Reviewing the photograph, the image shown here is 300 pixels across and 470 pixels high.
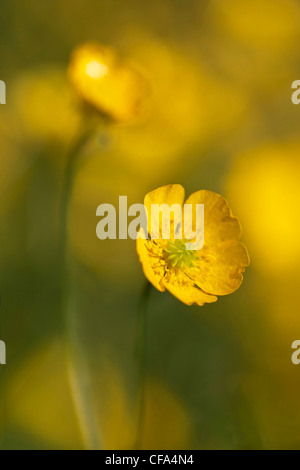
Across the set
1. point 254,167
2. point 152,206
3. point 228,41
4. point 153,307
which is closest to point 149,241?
point 152,206

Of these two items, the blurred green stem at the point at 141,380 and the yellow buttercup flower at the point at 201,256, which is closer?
the yellow buttercup flower at the point at 201,256

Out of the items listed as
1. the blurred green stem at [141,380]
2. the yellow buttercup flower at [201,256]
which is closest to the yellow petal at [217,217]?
the yellow buttercup flower at [201,256]

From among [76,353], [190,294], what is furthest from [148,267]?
[76,353]

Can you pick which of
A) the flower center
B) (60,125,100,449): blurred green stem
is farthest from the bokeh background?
the flower center

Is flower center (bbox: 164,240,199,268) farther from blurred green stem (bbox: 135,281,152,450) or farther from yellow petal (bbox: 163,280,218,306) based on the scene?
blurred green stem (bbox: 135,281,152,450)

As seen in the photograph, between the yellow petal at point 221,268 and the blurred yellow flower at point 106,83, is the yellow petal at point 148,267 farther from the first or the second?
the blurred yellow flower at point 106,83

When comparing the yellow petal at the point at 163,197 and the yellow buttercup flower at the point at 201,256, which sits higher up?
the yellow petal at the point at 163,197

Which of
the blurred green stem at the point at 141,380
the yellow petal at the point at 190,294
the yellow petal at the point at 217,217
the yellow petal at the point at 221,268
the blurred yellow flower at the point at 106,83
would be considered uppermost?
the blurred yellow flower at the point at 106,83
